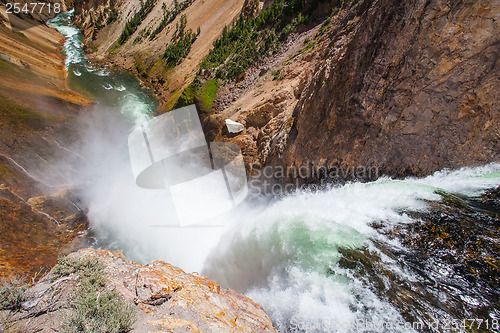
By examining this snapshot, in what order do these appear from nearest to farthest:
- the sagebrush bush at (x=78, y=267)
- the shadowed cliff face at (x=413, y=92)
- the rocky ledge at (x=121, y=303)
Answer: the rocky ledge at (x=121, y=303)
the sagebrush bush at (x=78, y=267)
the shadowed cliff face at (x=413, y=92)

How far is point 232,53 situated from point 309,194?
12459 mm

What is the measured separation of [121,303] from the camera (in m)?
3.34

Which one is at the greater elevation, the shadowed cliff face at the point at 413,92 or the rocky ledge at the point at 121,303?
the shadowed cliff face at the point at 413,92

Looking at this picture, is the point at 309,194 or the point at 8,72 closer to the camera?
the point at 309,194

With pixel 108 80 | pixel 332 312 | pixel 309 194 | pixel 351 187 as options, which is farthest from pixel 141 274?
pixel 108 80

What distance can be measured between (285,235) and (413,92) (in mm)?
5108

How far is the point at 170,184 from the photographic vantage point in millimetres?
11734

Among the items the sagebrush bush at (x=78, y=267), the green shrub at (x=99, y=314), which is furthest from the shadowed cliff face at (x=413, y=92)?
the sagebrush bush at (x=78, y=267)

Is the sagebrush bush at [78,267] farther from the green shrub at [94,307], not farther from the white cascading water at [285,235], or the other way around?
the white cascading water at [285,235]

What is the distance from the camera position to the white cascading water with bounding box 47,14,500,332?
4353 mm

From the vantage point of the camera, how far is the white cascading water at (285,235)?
14.3 feet

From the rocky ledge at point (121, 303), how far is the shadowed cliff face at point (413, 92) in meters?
5.37

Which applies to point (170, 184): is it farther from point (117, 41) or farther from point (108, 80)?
point (117, 41)

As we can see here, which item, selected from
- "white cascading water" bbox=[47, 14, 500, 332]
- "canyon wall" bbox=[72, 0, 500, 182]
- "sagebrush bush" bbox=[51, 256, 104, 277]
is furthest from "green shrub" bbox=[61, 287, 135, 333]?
"canyon wall" bbox=[72, 0, 500, 182]
